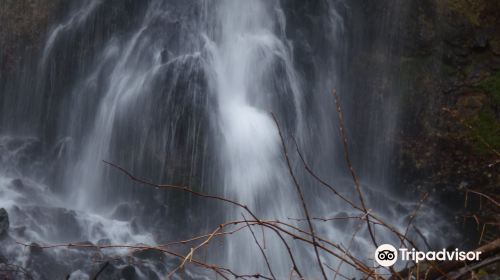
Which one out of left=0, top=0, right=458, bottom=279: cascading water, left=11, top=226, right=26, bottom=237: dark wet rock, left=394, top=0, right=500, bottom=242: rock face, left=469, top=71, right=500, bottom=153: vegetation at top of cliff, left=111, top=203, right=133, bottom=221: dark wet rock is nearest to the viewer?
left=11, top=226, right=26, bottom=237: dark wet rock

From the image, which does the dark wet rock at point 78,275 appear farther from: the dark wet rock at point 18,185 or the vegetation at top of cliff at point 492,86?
the vegetation at top of cliff at point 492,86

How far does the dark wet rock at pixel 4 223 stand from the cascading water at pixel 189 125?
0.82ft

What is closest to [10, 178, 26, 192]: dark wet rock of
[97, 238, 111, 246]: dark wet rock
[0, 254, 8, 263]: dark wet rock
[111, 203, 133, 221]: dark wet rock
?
[111, 203, 133, 221]: dark wet rock

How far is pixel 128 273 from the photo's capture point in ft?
23.1

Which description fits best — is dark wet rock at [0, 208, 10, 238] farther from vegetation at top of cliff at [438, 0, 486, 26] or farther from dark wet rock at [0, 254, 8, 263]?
vegetation at top of cliff at [438, 0, 486, 26]

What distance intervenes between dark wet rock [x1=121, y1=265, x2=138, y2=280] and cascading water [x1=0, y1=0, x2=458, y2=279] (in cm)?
73

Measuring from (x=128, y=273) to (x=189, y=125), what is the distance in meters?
2.90

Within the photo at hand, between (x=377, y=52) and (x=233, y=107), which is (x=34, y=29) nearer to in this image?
(x=233, y=107)

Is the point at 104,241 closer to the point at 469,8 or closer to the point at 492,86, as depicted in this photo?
the point at 492,86

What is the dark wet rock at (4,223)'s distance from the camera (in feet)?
24.8

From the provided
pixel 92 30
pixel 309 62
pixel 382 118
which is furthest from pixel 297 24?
pixel 92 30

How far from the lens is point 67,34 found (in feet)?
35.5

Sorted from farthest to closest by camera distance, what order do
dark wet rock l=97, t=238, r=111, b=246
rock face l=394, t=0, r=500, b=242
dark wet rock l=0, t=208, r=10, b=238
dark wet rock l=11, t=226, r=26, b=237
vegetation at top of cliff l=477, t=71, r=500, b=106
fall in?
1. vegetation at top of cliff l=477, t=71, r=500, b=106
2. rock face l=394, t=0, r=500, b=242
3. dark wet rock l=97, t=238, r=111, b=246
4. dark wet rock l=11, t=226, r=26, b=237
5. dark wet rock l=0, t=208, r=10, b=238

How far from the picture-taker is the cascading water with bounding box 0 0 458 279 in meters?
8.79
